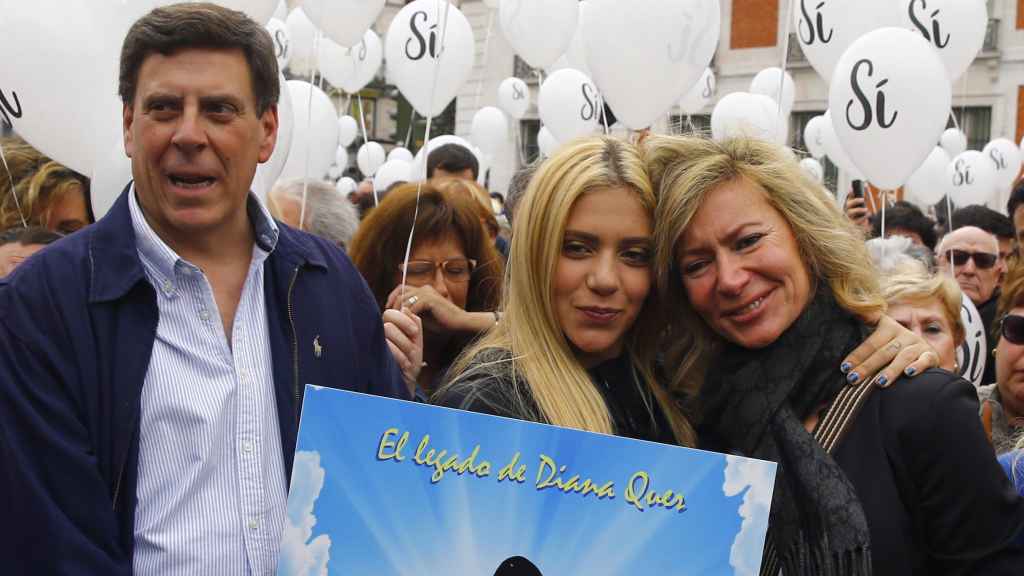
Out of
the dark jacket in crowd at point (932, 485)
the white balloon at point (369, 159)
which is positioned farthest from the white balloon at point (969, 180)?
the dark jacket in crowd at point (932, 485)

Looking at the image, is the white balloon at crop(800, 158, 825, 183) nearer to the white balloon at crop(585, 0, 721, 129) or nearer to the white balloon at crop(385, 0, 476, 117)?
the white balloon at crop(585, 0, 721, 129)

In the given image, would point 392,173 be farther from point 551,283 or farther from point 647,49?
point 551,283

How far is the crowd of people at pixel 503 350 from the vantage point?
1.62 metres

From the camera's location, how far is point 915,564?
181 cm

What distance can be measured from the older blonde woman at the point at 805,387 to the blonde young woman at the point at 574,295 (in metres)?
0.06

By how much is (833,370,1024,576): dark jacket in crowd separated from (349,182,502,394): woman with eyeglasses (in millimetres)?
1495

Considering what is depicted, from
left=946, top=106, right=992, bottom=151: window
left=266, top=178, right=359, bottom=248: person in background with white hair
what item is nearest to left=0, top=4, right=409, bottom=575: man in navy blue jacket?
left=266, top=178, right=359, bottom=248: person in background with white hair

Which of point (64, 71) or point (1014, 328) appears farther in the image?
point (64, 71)

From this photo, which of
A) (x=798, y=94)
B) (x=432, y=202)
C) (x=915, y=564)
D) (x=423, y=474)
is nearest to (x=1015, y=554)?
(x=915, y=564)

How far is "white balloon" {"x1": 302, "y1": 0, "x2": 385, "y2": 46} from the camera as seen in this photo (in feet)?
14.9

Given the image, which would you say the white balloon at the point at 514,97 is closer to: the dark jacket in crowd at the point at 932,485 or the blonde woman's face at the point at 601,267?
the blonde woman's face at the point at 601,267

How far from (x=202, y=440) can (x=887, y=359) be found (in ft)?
3.90

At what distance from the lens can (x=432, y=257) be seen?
10.7 ft

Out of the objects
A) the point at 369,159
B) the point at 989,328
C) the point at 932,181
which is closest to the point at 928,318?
the point at 989,328
